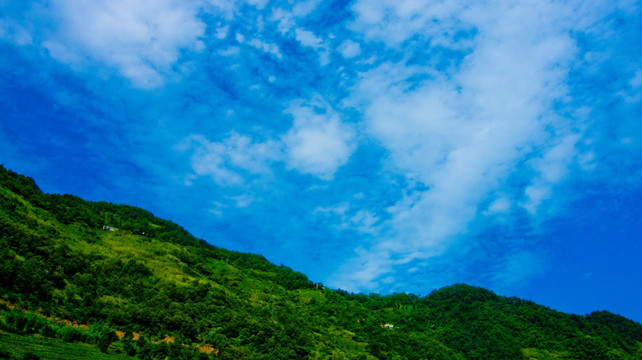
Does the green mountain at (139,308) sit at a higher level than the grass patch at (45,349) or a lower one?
higher

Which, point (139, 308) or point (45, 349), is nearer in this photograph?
point (45, 349)

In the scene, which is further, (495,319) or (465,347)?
(495,319)

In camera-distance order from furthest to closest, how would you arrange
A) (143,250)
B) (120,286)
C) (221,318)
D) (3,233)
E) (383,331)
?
(383,331)
(143,250)
(221,318)
(120,286)
(3,233)

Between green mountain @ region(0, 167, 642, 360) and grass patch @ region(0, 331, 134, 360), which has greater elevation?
green mountain @ region(0, 167, 642, 360)

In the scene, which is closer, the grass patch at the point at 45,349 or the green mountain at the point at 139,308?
the grass patch at the point at 45,349

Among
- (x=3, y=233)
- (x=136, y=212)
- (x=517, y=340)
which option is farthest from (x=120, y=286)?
(x=517, y=340)

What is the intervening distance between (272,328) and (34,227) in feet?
102

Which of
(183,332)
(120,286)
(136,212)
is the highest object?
(136,212)

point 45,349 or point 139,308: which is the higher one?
point 139,308

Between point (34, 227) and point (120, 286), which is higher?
point (34, 227)

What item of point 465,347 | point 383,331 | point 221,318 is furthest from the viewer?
point 465,347

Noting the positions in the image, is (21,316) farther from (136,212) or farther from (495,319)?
(495,319)

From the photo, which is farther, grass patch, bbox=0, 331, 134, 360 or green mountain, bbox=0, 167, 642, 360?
green mountain, bbox=0, 167, 642, 360

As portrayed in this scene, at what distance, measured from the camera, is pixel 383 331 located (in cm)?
8512
